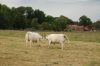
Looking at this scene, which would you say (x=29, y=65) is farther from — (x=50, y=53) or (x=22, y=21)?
(x=22, y=21)

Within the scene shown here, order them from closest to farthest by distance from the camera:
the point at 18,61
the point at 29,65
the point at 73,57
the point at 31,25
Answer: the point at 29,65 < the point at 18,61 < the point at 73,57 < the point at 31,25

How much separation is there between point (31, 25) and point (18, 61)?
101420mm

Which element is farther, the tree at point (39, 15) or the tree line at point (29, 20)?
the tree at point (39, 15)

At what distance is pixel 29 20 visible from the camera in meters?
132

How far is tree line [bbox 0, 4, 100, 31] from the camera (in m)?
109

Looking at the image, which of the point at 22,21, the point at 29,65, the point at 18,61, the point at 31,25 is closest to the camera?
the point at 29,65

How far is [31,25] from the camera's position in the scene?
126 m

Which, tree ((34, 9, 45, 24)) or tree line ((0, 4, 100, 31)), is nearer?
tree line ((0, 4, 100, 31))

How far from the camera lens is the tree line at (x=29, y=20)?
109 meters

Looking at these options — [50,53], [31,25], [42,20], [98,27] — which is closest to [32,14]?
[42,20]

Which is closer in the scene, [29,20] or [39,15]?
[29,20]

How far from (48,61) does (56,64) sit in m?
1.47

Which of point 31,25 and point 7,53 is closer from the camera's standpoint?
point 7,53

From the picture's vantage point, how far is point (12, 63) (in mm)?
23250
